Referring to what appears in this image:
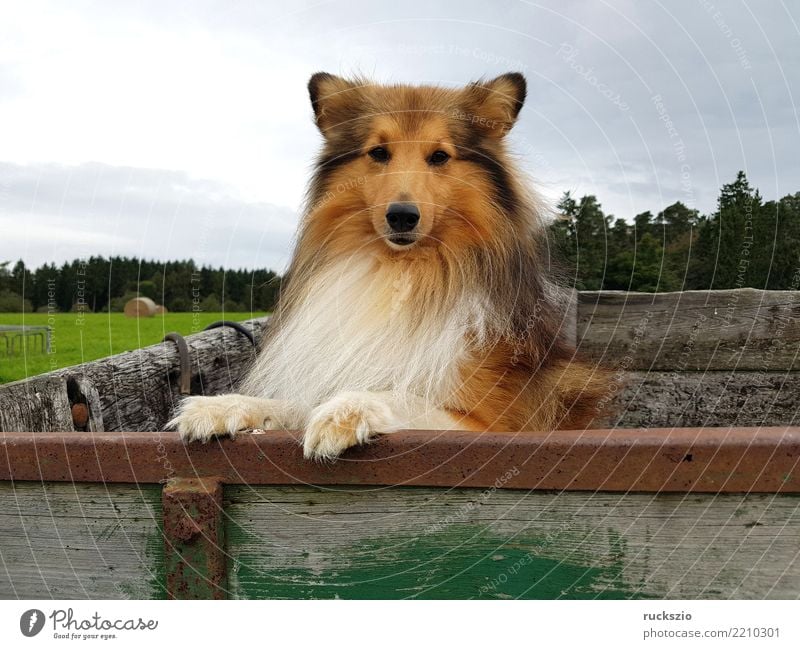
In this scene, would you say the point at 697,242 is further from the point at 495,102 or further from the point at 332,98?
the point at 332,98

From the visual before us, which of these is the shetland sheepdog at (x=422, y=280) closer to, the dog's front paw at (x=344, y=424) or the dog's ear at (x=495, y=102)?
the dog's ear at (x=495, y=102)

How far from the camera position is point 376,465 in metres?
1.66

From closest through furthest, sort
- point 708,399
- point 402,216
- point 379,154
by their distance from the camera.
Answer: point 402,216, point 379,154, point 708,399

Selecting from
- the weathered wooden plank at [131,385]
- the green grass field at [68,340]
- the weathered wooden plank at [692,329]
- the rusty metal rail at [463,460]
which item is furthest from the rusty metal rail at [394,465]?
the weathered wooden plank at [692,329]

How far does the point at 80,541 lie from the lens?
Answer: 1.79 m

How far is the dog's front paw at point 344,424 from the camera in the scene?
1.67 metres

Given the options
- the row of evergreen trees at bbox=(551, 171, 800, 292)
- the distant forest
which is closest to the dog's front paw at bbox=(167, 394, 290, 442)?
the distant forest

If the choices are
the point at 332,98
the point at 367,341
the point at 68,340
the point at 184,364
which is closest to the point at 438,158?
the point at 332,98

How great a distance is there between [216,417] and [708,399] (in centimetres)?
247

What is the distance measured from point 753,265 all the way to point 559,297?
91 cm
